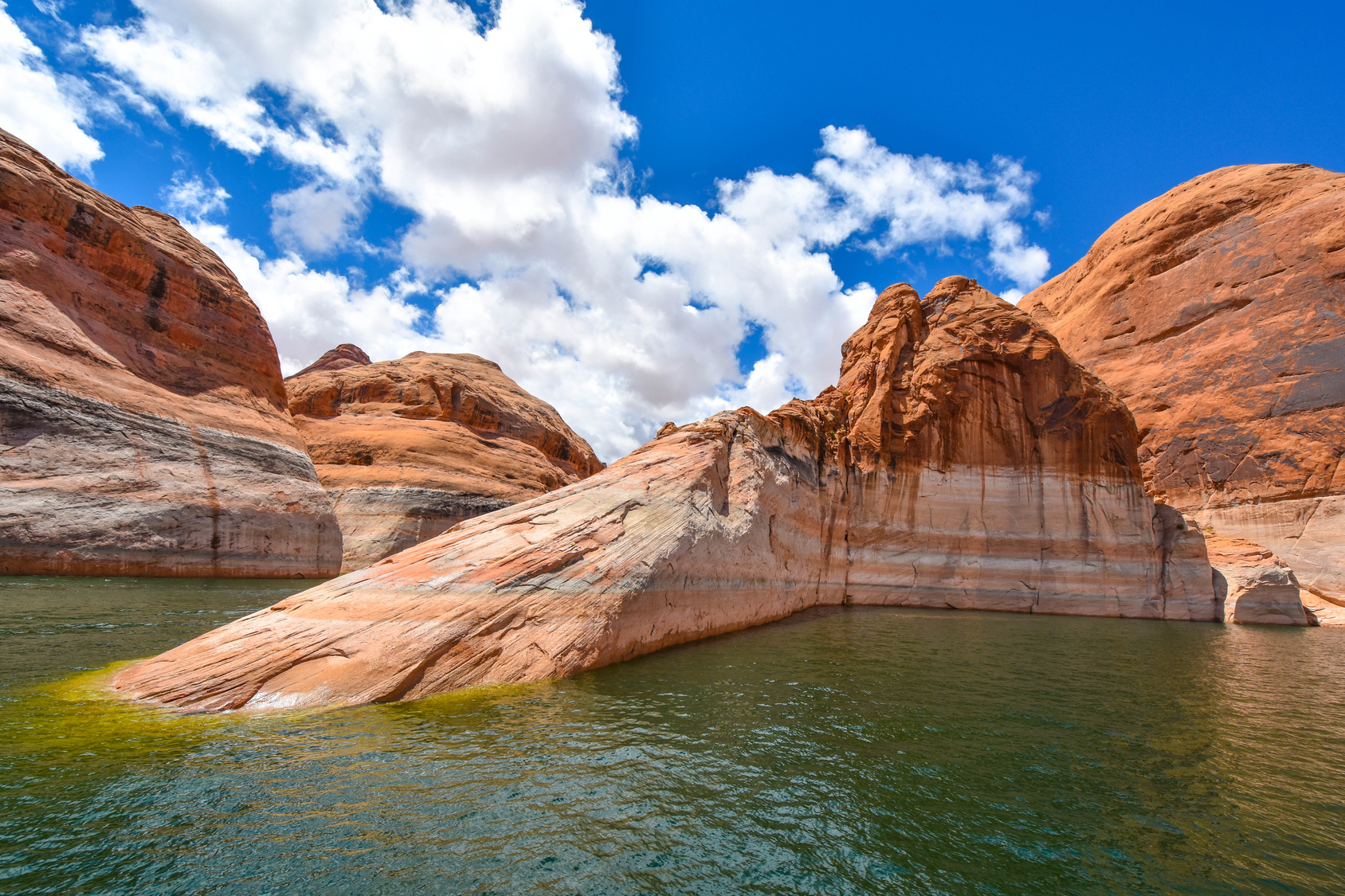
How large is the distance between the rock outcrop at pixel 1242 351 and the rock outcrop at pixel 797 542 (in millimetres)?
11230

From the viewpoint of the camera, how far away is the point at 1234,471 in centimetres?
3375

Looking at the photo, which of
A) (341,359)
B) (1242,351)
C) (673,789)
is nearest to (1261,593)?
(1242,351)

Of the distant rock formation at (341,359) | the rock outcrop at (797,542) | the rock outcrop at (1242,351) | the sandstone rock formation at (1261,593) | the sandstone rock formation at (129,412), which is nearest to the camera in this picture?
the rock outcrop at (797,542)

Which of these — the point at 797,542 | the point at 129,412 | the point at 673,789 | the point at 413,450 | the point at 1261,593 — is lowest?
the point at 673,789

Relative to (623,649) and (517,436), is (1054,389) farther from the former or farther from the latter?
(517,436)

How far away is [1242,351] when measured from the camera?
123ft

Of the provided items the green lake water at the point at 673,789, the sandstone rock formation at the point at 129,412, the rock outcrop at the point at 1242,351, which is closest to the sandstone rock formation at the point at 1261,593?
the rock outcrop at the point at 1242,351

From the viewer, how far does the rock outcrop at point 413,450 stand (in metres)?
35.5

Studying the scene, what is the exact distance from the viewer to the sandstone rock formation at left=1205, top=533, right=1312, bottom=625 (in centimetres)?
2441

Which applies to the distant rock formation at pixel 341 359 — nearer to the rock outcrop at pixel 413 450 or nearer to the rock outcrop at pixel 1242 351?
the rock outcrop at pixel 413 450

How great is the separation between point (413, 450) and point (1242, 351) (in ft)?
187

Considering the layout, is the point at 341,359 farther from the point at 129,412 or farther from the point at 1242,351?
the point at 1242,351

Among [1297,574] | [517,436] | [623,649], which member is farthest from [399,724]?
[517,436]

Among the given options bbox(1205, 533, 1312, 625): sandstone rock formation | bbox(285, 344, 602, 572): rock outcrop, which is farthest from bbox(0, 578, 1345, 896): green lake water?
bbox(285, 344, 602, 572): rock outcrop
